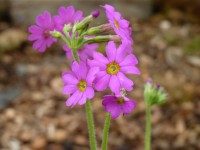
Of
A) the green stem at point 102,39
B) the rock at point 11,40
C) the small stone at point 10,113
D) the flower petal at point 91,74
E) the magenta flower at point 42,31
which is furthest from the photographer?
the rock at point 11,40

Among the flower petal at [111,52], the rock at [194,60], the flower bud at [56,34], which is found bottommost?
the flower petal at [111,52]

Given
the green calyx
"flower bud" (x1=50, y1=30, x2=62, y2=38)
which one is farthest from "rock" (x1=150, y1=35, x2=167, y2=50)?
"flower bud" (x1=50, y1=30, x2=62, y2=38)

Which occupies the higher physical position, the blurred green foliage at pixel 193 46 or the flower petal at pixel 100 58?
the blurred green foliage at pixel 193 46

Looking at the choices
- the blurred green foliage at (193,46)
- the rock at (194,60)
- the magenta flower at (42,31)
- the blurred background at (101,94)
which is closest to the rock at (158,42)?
the blurred background at (101,94)

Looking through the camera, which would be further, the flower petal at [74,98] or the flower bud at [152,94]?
the flower bud at [152,94]

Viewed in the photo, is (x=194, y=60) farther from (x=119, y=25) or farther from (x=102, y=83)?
(x=102, y=83)

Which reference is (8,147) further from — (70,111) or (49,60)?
(49,60)

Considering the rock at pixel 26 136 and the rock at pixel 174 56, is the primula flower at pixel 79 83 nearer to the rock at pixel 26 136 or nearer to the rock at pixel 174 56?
the rock at pixel 26 136

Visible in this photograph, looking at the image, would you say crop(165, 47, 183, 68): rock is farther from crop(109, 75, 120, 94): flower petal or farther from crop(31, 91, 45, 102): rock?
crop(109, 75, 120, 94): flower petal
